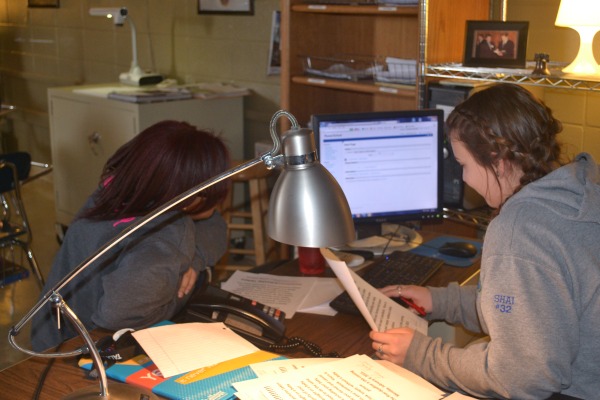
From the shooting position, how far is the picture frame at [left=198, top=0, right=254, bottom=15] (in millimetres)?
4188

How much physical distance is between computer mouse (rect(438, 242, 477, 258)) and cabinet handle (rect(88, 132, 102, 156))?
2655mm

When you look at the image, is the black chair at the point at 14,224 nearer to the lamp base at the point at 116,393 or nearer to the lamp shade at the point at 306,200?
the lamp base at the point at 116,393

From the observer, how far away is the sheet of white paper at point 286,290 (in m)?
1.85

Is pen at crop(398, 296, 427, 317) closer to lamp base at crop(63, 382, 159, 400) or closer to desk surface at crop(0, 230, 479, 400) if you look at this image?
desk surface at crop(0, 230, 479, 400)

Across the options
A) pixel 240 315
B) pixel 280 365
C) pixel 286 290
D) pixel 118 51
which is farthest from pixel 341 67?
pixel 118 51

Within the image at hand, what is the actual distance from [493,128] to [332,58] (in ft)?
Result: 6.28

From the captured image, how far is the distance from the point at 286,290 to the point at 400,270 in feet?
1.16

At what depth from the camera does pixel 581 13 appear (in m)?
2.14

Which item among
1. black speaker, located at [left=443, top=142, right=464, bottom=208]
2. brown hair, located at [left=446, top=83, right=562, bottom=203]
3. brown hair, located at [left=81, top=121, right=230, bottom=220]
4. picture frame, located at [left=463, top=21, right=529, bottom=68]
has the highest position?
picture frame, located at [left=463, top=21, right=529, bottom=68]

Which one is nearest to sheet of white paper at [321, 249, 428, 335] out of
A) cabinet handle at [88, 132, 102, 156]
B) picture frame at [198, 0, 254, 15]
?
picture frame at [198, 0, 254, 15]

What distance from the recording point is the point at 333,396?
1311 millimetres

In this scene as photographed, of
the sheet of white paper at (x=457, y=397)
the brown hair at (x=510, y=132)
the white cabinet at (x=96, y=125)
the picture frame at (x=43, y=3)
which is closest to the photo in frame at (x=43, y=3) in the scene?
the picture frame at (x=43, y=3)

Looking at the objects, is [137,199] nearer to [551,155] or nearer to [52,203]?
[551,155]

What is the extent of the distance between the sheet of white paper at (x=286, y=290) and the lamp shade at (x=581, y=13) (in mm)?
1038
